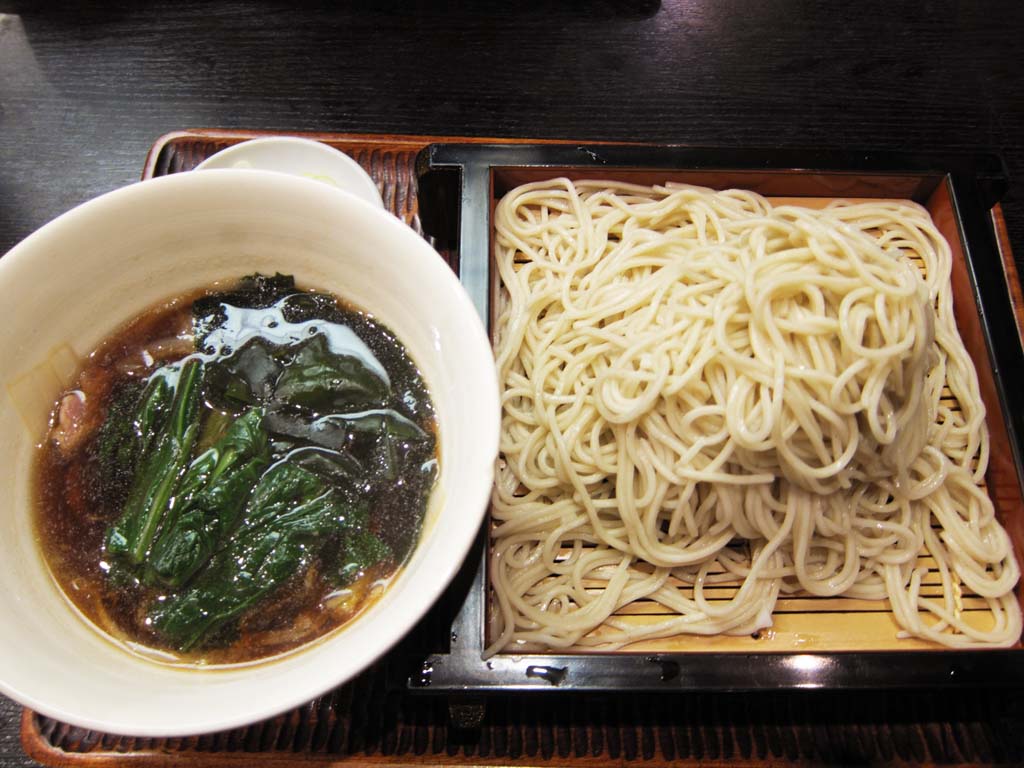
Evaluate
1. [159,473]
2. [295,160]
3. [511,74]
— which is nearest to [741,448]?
[159,473]

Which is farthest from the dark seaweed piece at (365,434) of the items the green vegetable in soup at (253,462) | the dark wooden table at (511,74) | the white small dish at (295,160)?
the dark wooden table at (511,74)

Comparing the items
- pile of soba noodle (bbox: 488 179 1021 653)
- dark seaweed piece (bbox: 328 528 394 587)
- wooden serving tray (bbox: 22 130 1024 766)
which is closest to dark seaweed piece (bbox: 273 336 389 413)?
dark seaweed piece (bbox: 328 528 394 587)

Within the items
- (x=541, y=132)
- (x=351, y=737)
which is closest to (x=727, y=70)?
(x=541, y=132)

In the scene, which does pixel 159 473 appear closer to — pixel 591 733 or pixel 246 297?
pixel 246 297

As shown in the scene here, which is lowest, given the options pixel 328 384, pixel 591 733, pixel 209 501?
pixel 591 733

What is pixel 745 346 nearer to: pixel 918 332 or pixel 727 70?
pixel 918 332

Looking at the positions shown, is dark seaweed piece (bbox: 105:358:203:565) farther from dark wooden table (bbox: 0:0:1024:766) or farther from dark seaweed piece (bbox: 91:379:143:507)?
dark wooden table (bbox: 0:0:1024:766)
